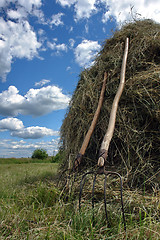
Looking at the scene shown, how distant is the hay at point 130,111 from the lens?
274 cm

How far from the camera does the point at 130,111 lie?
2961 mm

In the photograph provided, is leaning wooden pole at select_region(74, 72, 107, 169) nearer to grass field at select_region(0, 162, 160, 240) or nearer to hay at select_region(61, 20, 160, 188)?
hay at select_region(61, 20, 160, 188)

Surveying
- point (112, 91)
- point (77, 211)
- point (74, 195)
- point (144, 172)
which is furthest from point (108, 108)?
point (77, 211)


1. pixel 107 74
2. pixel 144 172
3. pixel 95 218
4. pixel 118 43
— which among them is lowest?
pixel 95 218

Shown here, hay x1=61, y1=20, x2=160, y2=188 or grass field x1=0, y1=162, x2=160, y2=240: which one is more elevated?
hay x1=61, y1=20, x2=160, y2=188

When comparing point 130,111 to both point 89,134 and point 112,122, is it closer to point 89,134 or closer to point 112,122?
point 112,122

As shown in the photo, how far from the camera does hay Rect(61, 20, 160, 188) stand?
8.98 feet

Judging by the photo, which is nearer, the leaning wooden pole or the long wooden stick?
the long wooden stick

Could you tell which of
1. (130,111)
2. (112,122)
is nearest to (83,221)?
(112,122)

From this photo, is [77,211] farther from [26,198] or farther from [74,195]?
[26,198]

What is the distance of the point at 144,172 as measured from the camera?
265cm

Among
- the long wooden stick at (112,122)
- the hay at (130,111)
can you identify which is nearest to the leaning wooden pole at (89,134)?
the hay at (130,111)

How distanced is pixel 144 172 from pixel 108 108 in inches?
42.3

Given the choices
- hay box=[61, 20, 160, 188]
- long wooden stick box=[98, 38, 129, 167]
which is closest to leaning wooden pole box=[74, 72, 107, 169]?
hay box=[61, 20, 160, 188]
